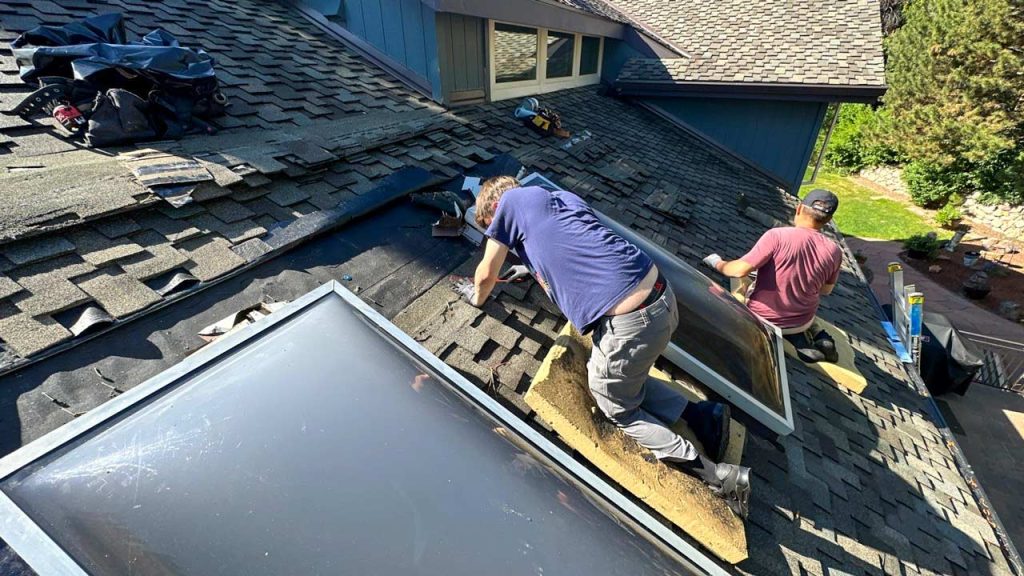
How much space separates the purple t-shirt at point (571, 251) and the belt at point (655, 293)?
0.09 meters

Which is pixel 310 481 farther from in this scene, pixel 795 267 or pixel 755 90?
pixel 755 90

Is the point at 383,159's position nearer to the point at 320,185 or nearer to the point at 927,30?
the point at 320,185

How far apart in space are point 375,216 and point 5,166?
1.92m

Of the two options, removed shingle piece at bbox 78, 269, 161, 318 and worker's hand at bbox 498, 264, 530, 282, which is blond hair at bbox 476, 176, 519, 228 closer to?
worker's hand at bbox 498, 264, 530, 282

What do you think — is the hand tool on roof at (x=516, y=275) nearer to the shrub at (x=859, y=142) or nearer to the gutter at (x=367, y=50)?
the gutter at (x=367, y=50)

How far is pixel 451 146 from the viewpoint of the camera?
4320 millimetres

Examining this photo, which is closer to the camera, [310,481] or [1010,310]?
[310,481]

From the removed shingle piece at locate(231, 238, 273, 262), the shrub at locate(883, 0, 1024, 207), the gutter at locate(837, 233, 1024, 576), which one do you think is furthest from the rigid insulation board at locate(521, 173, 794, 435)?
the shrub at locate(883, 0, 1024, 207)

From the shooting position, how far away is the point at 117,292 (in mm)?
1974

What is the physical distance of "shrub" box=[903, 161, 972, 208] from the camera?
17609 mm

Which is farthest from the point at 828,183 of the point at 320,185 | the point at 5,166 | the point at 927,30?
the point at 5,166

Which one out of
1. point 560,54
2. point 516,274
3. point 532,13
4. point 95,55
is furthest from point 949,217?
point 95,55

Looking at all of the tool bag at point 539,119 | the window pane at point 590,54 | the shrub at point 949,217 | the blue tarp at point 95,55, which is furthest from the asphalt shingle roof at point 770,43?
the shrub at point 949,217

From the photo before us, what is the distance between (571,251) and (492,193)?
656 millimetres
